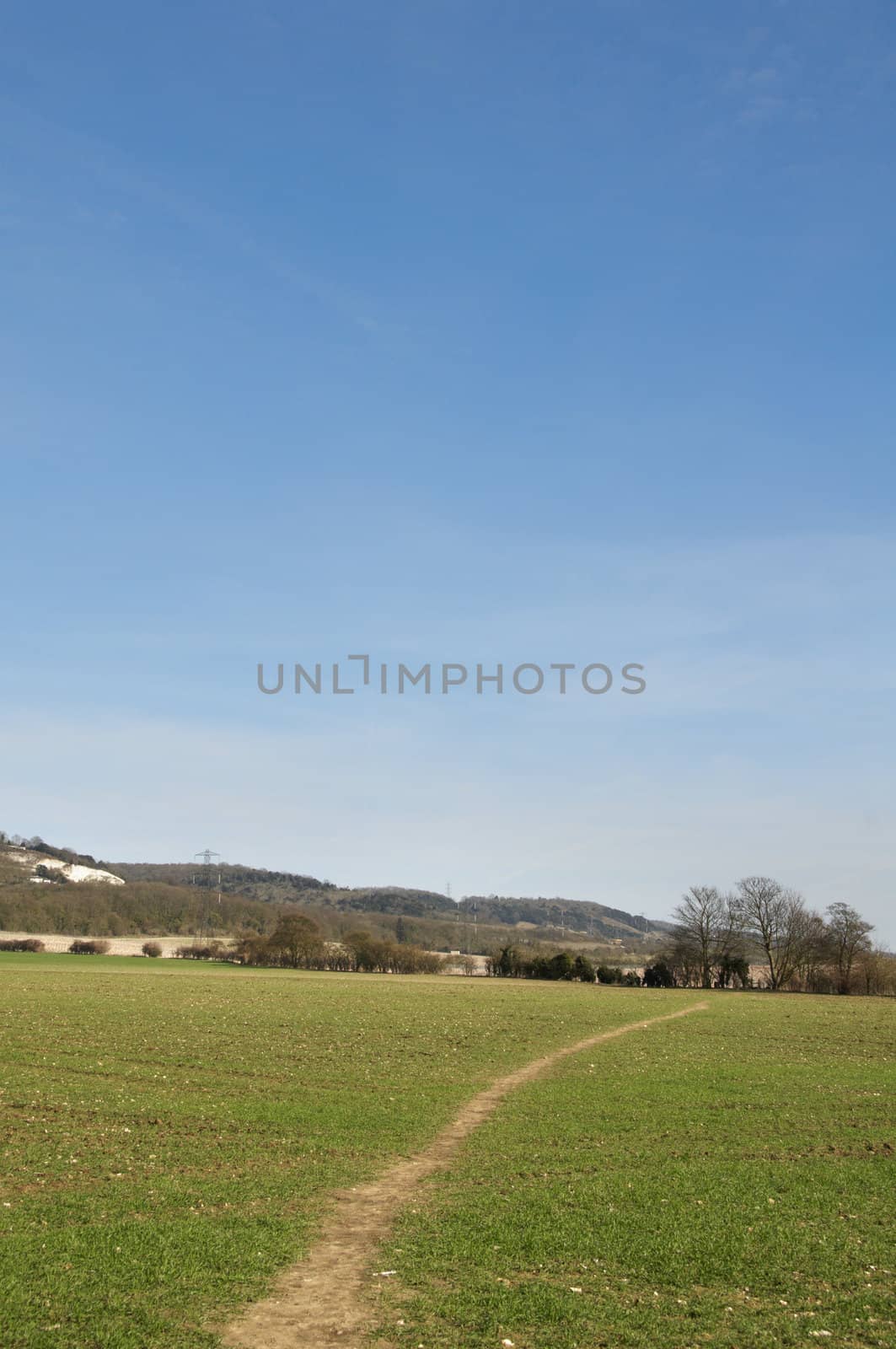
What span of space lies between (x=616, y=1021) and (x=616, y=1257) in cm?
4504

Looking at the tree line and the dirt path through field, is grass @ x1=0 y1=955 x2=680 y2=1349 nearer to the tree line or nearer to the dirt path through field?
the dirt path through field

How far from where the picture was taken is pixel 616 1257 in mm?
13523

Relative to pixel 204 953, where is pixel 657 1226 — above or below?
above

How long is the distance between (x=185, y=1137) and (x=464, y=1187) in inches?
281

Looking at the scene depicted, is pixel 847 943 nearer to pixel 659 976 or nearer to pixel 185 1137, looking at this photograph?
pixel 659 976

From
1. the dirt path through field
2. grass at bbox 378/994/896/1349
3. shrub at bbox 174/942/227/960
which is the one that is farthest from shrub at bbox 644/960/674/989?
the dirt path through field

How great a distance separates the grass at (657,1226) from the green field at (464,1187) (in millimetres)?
60

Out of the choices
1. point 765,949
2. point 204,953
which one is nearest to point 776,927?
point 765,949

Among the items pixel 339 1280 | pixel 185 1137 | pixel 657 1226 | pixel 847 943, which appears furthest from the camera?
pixel 847 943

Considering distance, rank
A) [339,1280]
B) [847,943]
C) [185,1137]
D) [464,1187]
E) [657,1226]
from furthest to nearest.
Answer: [847,943] < [185,1137] < [464,1187] < [657,1226] < [339,1280]

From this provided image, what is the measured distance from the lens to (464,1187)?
1712cm

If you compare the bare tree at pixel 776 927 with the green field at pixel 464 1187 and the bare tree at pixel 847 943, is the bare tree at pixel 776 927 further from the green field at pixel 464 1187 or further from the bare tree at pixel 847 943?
the green field at pixel 464 1187

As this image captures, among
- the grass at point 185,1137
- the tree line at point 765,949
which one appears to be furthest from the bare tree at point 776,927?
the grass at point 185,1137

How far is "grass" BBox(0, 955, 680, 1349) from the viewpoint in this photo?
1166 centimetres
